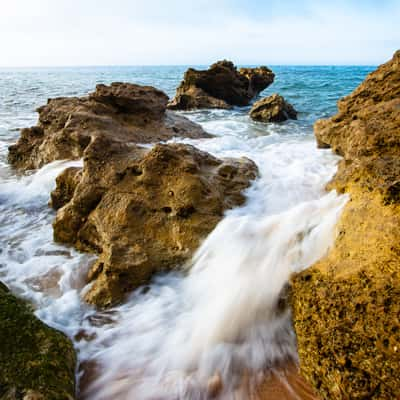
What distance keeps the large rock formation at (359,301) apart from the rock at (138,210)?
1279mm

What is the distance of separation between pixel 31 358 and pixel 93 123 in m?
4.29

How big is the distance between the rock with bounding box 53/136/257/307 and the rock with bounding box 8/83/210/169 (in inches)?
69.4

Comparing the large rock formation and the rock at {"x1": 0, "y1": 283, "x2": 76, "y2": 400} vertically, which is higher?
the large rock formation

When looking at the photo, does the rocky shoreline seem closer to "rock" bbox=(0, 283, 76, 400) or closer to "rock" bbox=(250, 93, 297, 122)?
"rock" bbox=(0, 283, 76, 400)

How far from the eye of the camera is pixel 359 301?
1.77m

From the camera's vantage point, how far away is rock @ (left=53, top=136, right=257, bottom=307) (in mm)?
2908

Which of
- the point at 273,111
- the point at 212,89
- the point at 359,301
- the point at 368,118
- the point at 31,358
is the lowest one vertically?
the point at 31,358

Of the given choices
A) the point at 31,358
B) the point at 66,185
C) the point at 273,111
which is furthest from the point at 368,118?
the point at 273,111

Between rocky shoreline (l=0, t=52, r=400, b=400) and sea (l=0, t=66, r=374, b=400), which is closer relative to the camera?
rocky shoreline (l=0, t=52, r=400, b=400)

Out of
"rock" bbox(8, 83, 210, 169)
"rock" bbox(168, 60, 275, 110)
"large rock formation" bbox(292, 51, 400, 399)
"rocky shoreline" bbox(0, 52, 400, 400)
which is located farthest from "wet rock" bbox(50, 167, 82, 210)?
"rock" bbox(168, 60, 275, 110)

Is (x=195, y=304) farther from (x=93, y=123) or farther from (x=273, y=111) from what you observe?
(x=273, y=111)

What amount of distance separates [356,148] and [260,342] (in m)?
2.56

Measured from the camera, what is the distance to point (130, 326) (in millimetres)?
2510

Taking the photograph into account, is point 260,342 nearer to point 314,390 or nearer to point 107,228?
point 314,390
